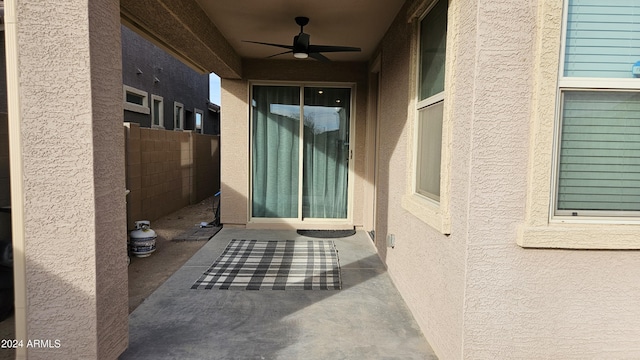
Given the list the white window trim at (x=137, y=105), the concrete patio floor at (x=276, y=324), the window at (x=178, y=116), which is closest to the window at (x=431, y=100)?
the concrete patio floor at (x=276, y=324)

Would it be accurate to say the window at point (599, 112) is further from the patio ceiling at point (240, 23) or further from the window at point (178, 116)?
the window at point (178, 116)

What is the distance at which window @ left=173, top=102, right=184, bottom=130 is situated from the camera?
39.6 ft

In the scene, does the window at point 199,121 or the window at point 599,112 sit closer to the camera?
the window at point 599,112

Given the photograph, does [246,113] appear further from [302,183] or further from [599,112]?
[599,112]

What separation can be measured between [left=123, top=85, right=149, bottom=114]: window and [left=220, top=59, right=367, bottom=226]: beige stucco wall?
13.6 ft

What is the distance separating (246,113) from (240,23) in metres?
1.78

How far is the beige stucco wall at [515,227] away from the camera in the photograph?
1.80 meters

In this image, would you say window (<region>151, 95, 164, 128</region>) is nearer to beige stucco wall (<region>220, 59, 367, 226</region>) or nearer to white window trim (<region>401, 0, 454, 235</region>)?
beige stucco wall (<region>220, 59, 367, 226</region>)

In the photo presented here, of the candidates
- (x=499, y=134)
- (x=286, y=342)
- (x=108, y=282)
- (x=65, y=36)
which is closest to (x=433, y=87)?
(x=499, y=134)

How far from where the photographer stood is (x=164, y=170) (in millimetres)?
6797

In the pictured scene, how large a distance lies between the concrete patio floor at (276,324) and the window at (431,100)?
100 cm

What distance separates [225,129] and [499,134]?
4.50 meters

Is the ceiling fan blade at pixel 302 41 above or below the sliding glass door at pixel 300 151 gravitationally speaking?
above

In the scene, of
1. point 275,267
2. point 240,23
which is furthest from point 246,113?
point 275,267
